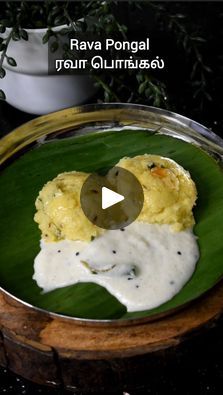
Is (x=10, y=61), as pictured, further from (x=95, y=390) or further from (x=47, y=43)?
(x=95, y=390)

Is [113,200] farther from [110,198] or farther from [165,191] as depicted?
[165,191]

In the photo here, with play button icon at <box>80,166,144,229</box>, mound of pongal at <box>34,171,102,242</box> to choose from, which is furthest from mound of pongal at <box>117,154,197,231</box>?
mound of pongal at <box>34,171,102,242</box>

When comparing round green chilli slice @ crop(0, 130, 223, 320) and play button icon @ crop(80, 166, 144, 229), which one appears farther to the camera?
play button icon @ crop(80, 166, 144, 229)

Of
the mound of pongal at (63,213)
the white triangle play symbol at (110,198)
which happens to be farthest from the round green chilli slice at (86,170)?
the white triangle play symbol at (110,198)

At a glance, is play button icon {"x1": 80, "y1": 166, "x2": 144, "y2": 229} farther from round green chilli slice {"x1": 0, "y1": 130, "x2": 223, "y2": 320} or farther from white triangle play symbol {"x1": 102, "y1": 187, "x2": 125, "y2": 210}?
round green chilli slice {"x1": 0, "y1": 130, "x2": 223, "y2": 320}

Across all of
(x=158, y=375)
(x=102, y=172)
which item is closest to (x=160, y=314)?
(x=158, y=375)

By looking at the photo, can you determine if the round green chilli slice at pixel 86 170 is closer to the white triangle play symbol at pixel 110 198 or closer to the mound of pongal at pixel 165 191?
the mound of pongal at pixel 165 191
